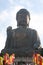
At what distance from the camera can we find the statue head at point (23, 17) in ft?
44.7

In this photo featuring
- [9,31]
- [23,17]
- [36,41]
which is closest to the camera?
[36,41]

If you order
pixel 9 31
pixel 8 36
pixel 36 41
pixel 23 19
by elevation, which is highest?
pixel 23 19

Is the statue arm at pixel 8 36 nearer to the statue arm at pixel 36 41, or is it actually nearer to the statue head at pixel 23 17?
the statue head at pixel 23 17

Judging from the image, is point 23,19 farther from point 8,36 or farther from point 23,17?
point 8,36

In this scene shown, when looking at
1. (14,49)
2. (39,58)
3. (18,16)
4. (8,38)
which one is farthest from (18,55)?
(39,58)

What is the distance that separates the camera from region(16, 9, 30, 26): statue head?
44.7 ft

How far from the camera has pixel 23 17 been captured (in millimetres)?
13633

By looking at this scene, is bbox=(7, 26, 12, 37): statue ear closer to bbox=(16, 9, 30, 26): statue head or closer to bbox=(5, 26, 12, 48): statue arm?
bbox=(5, 26, 12, 48): statue arm

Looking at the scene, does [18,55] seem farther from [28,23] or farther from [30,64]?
[28,23]

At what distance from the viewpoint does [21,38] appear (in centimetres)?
1334

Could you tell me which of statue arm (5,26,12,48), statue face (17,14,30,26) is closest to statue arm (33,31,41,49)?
statue face (17,14,30,26)

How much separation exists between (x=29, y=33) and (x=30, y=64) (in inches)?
67.9

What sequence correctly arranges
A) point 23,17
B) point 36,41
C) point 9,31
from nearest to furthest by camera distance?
point 36,41 < point 9,31 < point 23,17

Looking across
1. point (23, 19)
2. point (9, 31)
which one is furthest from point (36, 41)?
point (9, 31)
